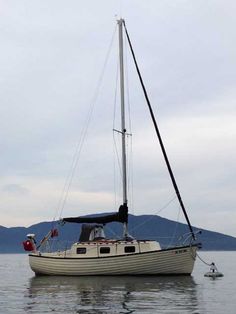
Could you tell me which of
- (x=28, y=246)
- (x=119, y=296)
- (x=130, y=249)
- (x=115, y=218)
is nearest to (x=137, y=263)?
(x=130, y=249)

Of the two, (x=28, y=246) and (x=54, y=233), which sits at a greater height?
(x=54, y=233)

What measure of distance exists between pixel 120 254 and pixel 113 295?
9559 millimetres

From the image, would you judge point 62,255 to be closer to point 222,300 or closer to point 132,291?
point 132,291

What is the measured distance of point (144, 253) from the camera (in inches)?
1416

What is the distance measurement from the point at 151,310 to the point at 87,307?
9.04 feet

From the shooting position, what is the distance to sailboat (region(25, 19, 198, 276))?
36.4 m

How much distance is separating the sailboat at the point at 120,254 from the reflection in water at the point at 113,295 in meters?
0.71

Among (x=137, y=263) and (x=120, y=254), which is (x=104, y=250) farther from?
(x=137, y=263)

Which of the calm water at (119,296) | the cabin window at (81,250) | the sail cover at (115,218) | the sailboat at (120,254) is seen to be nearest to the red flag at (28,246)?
the sailboat at (120,254)

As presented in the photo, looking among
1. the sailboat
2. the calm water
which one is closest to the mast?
the sailboat

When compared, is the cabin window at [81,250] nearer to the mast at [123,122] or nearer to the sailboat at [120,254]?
the sailboat at [120,254]

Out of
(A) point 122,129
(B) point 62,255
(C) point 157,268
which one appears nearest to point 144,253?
(C) point 157,268

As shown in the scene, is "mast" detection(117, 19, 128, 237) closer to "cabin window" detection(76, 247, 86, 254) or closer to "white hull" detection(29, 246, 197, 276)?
"white hull" detection(29, 246, 197, 276)

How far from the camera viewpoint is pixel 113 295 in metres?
27.0
